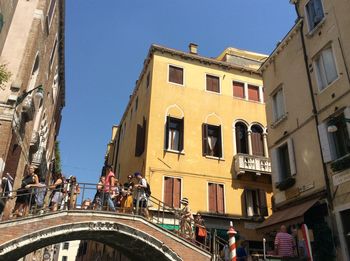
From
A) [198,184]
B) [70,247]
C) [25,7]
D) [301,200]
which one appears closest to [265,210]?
[198,184]

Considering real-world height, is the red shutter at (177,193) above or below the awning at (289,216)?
above

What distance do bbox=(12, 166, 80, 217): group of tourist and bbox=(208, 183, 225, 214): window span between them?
8099 mm

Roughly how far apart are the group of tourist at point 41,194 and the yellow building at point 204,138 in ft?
20.7

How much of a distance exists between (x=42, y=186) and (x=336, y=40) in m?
10.5

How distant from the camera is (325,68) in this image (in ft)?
41.5

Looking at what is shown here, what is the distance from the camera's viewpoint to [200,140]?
64.6ft

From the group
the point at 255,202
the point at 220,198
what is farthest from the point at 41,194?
the point at 255,202

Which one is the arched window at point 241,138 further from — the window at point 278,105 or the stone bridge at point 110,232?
the stone bridge at point 110,232

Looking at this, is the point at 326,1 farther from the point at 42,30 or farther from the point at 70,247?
the point at 70,247

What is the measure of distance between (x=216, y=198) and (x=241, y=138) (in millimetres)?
4152

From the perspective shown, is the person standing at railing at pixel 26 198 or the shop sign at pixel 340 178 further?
the person standing at railing at pixel 26 198

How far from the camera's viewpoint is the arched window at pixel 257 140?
2036cm

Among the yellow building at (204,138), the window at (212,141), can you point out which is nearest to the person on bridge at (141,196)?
the yellow building at (204,138)

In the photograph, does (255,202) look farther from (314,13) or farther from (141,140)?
(314,13)
